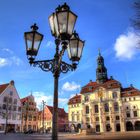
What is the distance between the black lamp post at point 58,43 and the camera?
203 inches

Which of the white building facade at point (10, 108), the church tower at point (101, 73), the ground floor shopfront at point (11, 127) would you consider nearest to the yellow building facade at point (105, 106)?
the church tower at point (101, 73)

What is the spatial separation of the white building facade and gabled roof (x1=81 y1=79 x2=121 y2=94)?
2138 cm

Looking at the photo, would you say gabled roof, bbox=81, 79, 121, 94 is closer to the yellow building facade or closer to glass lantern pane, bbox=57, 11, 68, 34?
the yellow building facade

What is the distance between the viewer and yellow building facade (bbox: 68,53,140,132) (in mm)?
60562

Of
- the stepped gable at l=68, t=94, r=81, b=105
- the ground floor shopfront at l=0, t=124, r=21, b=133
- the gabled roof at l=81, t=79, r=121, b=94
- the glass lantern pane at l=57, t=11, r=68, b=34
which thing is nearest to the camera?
the glass lantern pane at l=57, t=11, r=68, b=34

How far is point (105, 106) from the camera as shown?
64.9 meters

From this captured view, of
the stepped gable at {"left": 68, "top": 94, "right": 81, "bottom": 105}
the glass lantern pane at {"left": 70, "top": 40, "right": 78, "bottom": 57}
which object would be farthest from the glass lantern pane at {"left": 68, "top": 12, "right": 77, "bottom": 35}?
the stepped gable at {"left": 68, "top": 94, "right": 81, "bottom": 105}

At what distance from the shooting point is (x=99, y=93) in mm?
67188

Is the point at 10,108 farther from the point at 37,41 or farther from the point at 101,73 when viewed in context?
the point at 37,41

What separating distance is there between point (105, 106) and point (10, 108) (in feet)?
90.5

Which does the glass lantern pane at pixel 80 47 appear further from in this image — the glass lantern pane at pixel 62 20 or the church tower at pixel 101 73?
the church tower at pixel 101 73

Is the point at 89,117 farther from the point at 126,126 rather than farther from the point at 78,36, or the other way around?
the point at 78,36

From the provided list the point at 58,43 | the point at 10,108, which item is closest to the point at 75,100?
the point at 10,108

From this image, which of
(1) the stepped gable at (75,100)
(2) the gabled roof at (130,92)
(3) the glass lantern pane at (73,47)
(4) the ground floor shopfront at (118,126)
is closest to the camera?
(3) the glass lantern pane at (73,47)
